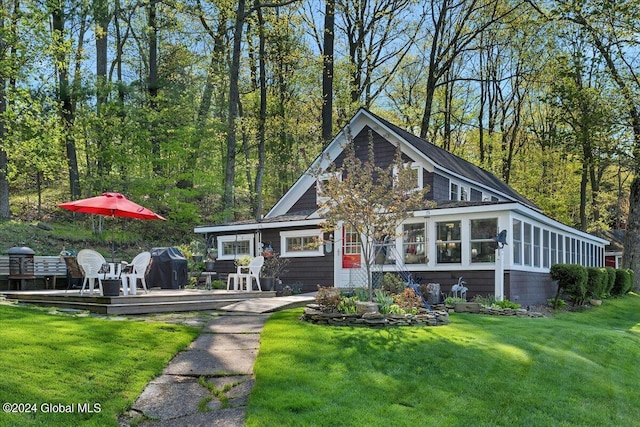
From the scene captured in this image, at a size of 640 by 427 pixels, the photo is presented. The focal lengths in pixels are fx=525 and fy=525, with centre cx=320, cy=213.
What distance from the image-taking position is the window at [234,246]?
58.4 feet

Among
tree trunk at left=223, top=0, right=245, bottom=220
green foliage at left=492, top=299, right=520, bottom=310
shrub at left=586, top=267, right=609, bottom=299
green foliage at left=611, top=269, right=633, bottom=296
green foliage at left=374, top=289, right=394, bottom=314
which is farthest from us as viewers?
green foliage at left=611, top=269, right=633, bottom=296

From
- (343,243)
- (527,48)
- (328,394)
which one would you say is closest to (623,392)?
(328,394)

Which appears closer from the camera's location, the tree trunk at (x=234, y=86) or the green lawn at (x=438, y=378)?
the green lawn at (x=438, y=378)

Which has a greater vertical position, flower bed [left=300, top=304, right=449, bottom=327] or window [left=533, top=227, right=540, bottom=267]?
window [left=533, top=227, right=540, bottom=267]

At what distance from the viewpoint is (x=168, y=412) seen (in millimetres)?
4691

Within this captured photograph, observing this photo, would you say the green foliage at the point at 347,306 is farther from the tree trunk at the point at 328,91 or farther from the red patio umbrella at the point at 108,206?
the tree trunk at the point at 328,91

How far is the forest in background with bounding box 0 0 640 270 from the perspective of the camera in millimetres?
18625

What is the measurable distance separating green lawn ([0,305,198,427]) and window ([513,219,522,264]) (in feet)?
29.4

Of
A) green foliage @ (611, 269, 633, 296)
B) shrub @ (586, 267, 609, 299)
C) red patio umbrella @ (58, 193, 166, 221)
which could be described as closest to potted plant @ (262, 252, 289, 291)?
red patio umbrella @ (58, 193, 166, 221)

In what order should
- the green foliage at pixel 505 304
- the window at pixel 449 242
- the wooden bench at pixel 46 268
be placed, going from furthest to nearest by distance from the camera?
the wooden bench at pixel 46 268, the window at pixel 449 242, the green foliage at pixel 505 304

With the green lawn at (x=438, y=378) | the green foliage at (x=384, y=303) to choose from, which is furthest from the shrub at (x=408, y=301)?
the green lawn at (x=438, y=378)

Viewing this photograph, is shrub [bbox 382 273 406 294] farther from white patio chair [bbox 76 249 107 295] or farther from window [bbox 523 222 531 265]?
white patio chair [bbox 76 249 107 295]

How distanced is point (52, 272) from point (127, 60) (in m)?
17.5

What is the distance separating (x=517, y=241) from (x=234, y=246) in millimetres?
9300
